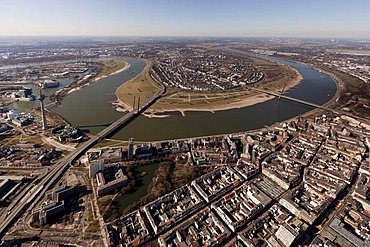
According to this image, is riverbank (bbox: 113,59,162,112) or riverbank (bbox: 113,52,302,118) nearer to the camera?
riverbank (bbox: 113,52,302,118)

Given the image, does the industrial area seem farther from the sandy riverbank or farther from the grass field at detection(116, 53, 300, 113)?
the grass field at detection(116, 53, 300, 113)

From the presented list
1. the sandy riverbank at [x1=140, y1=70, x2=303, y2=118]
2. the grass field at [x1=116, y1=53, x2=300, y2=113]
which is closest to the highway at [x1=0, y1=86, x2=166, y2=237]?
the sandy riverbank at [x1=140, y1=70, x2=303, y2=118]

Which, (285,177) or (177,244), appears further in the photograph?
(285,177)

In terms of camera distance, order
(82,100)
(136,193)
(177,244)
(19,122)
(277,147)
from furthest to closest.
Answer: (82,100)
(19,122)
(277,147)
(136,193)
(177,244)

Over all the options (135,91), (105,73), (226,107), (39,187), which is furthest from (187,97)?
(105,73)

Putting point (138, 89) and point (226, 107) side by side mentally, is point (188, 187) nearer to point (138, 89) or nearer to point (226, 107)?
point (226, 107)

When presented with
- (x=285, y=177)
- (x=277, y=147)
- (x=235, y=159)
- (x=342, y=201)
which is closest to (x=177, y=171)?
(x=235, y=159)

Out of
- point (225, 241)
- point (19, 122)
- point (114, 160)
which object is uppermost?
point (19, 122)

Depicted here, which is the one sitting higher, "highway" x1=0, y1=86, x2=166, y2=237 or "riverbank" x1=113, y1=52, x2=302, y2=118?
"riverbank" x1=113, y1=52, x2=302, y2=118

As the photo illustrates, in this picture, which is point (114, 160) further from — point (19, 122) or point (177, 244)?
point (19, 122)
